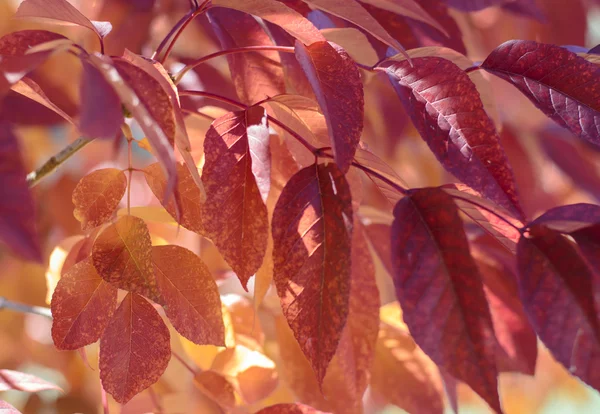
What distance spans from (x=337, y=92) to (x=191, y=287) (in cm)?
15

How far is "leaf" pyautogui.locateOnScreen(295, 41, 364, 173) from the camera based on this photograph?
0.91 ft

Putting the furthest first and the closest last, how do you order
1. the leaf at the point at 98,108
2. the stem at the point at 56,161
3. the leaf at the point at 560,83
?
the stem at the point at 56,161
the leaf at the point at 560,83
the leaf at the point at 98,108

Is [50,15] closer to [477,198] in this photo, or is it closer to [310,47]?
[310,47]

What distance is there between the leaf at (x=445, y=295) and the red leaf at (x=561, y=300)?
23mm

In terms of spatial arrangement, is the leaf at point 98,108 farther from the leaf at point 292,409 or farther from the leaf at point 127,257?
the leaf at point 292,409

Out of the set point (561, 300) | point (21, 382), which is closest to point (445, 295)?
point (561, 300)

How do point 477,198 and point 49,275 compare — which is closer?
point 477,198

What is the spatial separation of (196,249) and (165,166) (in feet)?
1.88

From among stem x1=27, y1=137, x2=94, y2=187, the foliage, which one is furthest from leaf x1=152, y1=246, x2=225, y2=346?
stem x1=27, y1=137, x2=94, y2=187

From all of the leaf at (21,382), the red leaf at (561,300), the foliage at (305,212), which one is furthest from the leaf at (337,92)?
the leaf at (21,382)

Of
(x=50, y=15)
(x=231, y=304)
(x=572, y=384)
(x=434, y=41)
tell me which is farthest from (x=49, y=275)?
(x=572, y=384)

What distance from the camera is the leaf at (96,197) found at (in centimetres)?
36

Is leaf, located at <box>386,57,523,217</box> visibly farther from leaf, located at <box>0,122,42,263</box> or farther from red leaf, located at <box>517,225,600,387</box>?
leaf, located at <box>0,122,42,263</box>

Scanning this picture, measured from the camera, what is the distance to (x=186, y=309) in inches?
14.2
